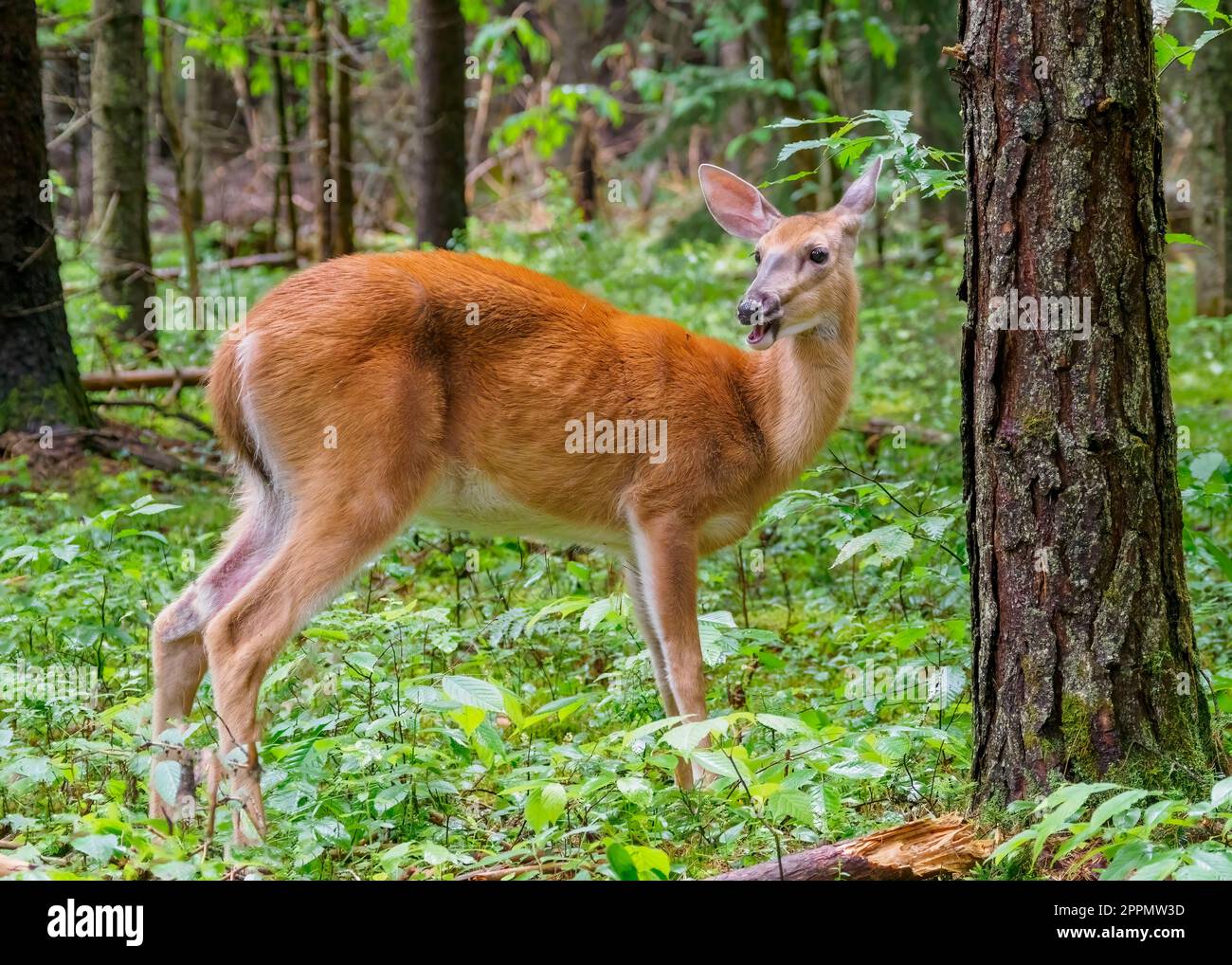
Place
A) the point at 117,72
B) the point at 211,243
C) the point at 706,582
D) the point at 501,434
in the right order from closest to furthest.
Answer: the point at 501,434
the point at 706,582
the point at 117,72
the point at 211,243

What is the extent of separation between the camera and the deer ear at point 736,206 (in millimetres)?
5809

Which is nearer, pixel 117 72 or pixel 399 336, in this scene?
pixel 399 336

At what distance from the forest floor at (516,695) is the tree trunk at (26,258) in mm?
568

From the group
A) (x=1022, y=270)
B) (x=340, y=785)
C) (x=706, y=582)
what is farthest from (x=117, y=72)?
(x=1022, y=270)

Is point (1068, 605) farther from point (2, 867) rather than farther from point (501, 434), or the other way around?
point (2, 867)

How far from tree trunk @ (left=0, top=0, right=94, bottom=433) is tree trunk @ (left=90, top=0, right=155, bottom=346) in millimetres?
2022

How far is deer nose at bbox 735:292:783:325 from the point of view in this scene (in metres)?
5.30

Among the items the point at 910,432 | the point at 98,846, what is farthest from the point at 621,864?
the point at 910,432

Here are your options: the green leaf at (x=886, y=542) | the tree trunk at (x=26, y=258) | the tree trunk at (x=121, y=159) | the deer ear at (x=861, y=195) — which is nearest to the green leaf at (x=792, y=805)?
the green leaf at (x=886, y=542)

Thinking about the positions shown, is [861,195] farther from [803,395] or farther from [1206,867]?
[1206,867]

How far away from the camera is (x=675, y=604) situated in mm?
5230

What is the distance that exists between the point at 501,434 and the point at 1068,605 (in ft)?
7.66
